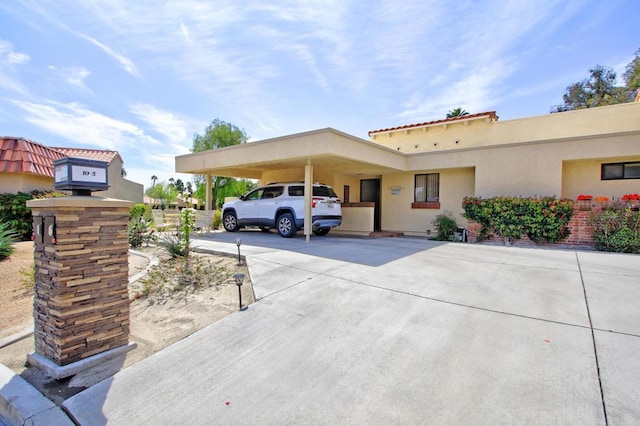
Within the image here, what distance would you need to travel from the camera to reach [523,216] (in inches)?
367

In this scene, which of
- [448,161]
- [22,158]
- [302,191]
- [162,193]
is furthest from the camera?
[162,193]

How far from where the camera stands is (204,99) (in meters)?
11.9

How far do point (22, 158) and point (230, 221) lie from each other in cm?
732

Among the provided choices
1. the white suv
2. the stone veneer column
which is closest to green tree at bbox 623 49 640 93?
the white suv

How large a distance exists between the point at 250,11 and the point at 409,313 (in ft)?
23.0

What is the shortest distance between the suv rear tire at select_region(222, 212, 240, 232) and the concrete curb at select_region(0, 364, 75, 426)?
969 centimetres

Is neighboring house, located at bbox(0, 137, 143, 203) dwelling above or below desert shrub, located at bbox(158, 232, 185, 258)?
above

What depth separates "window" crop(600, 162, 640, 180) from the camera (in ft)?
30.9

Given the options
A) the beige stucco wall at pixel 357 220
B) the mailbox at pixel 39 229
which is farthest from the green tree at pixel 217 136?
the mailbox at pixel 39 229

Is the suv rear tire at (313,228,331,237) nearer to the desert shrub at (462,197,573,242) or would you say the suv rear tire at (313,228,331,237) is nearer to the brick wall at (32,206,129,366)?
the desert shrub at (462,197,573,242)

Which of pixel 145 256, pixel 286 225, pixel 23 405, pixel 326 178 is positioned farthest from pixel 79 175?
pixel 326 178

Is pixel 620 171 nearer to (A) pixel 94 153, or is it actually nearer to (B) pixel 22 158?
(B) pixel 22 158

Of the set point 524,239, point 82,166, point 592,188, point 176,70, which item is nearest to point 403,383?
point 82,166

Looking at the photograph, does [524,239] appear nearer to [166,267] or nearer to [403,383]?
[403,383]
